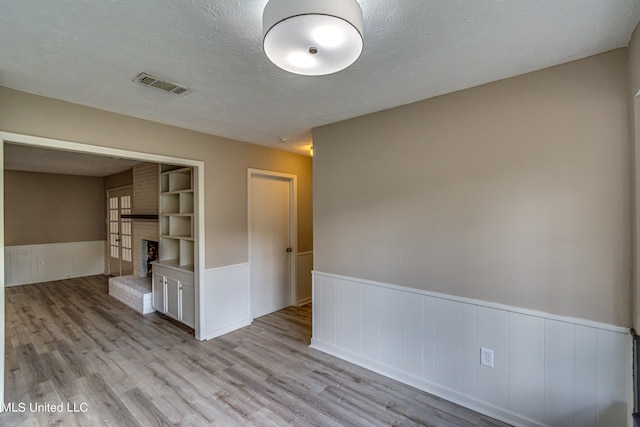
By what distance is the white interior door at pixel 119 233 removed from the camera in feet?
19.8

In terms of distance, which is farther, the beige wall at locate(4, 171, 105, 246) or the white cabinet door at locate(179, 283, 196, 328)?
the beige wall at locate(4, 171, 105, 246)

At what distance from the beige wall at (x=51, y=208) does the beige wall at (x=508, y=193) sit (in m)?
7.55

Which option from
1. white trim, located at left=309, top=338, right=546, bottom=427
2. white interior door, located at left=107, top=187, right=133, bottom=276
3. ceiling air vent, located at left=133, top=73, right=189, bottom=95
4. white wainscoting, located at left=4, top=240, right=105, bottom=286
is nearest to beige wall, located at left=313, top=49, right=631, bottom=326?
white trim, located at left=309, top=338, right=546, bottom=427

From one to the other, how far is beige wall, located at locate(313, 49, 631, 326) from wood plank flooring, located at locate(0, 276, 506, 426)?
3.29 ft

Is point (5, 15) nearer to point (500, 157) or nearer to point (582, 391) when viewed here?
point (500, 157)

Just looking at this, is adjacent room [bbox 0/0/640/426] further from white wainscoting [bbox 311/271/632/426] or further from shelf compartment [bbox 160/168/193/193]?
shelf compartment [bbox 160/168/193/193]

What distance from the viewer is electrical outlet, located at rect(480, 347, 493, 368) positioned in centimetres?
212

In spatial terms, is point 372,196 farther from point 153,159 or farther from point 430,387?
point 153,159

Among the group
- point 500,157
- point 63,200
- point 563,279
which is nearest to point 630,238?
point 563,279

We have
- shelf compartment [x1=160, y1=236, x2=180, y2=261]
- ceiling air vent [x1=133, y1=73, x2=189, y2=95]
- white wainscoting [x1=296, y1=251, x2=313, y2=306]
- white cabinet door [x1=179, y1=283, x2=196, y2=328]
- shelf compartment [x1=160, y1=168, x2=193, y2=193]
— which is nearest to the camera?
ceiling air vent [x1=133, y1=73, x2=189, y2=95]

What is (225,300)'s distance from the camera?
366 centimetres

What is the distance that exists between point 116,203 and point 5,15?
20.8 ft

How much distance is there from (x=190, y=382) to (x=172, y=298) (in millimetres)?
1727

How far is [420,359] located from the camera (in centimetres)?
245
